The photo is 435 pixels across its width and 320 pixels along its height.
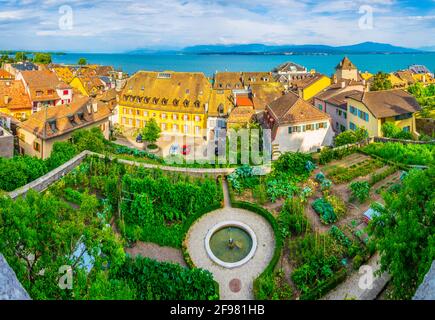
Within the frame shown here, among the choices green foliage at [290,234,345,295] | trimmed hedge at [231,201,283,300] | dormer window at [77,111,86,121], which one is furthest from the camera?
dormer window at [77,111,86,121]

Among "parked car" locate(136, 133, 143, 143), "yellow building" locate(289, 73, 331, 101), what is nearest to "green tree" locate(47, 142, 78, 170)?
"parked car" locate(136, 133, 143, 143)

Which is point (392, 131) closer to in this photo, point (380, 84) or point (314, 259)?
point (380, 84)

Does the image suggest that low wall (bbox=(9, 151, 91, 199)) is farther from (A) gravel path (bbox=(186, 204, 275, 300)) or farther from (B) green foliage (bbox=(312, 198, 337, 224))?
(B) green foliage (bbox=(312, 198, 337, 224))

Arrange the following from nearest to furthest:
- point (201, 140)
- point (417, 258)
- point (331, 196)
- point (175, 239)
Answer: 1. point (417, 258)
2. point (175, 239)
3. point (331, 196)
4. point (201, 140)

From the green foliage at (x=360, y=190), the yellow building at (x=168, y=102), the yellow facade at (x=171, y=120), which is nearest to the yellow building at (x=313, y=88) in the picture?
the yellow building at (x=168, y=102)
